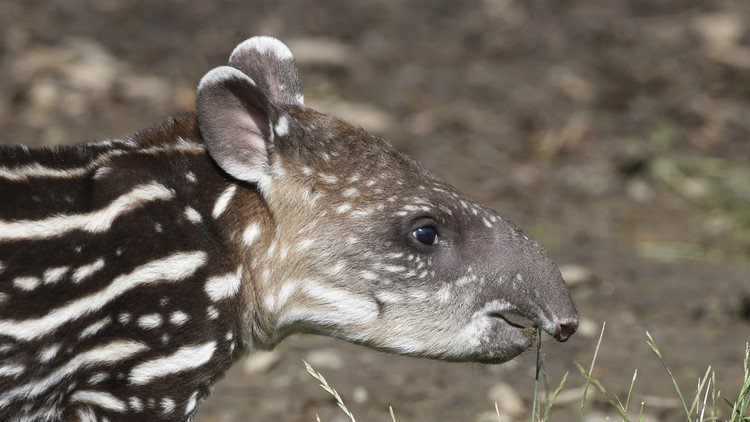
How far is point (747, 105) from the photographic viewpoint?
1011 cm

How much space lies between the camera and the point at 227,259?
172 inches

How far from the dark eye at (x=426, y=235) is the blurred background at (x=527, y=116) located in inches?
75.3

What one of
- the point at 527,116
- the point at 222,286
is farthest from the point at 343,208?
the point at 527,116

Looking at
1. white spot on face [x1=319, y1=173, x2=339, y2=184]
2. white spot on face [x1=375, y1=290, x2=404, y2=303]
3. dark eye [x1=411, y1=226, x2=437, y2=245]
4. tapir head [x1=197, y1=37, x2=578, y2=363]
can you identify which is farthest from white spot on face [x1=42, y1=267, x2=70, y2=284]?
dark eye [x1=411, y1=226, x2=437, y2=245]

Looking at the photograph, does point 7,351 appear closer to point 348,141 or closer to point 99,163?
point 99,163

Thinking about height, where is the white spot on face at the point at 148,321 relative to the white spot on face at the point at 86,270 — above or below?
below

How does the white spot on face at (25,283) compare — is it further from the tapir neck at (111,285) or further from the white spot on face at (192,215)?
the white spot on face at (192,215)

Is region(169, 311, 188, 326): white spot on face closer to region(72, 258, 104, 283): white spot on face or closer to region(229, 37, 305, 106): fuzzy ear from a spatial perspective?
region(72, 258, 104, 283): white spot on face

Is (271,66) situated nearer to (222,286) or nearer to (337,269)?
(337,269)

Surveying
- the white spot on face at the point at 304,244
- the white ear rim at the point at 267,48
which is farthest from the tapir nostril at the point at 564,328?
the white ear rim at the point at 267,48

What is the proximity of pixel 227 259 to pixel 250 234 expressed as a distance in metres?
0.14

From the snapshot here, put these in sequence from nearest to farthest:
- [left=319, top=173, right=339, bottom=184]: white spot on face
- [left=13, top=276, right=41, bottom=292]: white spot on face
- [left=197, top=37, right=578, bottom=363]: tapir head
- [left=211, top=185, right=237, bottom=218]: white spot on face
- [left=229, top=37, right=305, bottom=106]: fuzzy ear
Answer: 1. [left=13, top=276, right=41, bottom=292]: white spot on face
2. [left=211, top=185, right=237, bottom=218]: white spot on face
3. [left=197, top=37, right=578, bottom=363]: tapir head
4. [left=319, top=173, right=339, bottom=184]: white spot on face
5. [left=229, top=37, right=305, bottom=106]: fuzzy ear

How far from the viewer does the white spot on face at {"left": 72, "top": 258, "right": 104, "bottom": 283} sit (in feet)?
13.4

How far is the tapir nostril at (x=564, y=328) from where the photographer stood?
4.64 meters
